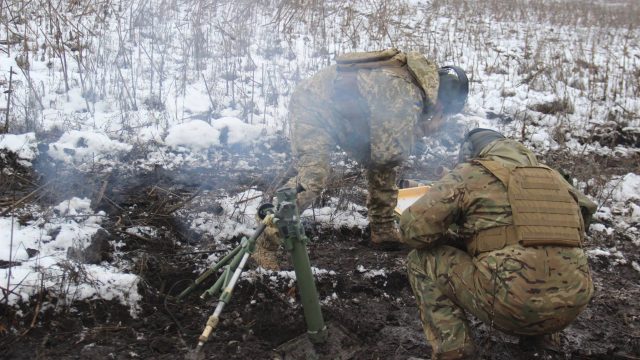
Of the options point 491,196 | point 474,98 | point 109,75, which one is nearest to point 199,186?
point 109,75

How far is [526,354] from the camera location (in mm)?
2918

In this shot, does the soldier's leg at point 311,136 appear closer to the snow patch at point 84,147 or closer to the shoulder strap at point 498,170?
the shoulder strap at point 498,170

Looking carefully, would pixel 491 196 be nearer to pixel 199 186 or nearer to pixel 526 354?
pixel 526 354

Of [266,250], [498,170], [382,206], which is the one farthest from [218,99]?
[498,170]

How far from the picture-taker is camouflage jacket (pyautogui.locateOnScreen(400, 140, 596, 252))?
241 cm

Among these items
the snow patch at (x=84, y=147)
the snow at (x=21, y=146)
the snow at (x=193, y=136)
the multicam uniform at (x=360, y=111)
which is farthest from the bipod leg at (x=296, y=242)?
the snow at (x=21, y=146)

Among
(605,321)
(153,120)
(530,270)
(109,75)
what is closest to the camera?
(530,270)

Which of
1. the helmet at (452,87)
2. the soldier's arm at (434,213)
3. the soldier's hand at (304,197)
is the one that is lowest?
the soldier's hand at (304,197)

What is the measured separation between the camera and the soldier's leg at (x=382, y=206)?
155 inches

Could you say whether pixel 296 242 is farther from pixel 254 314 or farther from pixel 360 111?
pixel 360 111

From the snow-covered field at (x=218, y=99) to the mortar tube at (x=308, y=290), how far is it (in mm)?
761

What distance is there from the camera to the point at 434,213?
251cm

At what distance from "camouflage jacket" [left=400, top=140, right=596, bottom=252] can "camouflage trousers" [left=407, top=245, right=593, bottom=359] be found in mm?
143

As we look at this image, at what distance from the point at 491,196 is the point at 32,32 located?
19.2 ft
